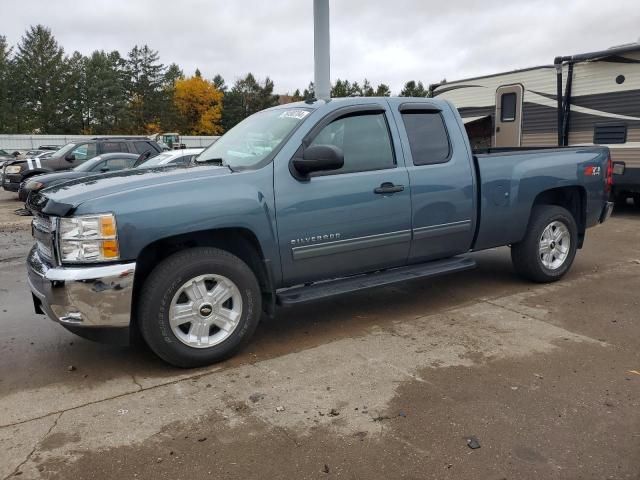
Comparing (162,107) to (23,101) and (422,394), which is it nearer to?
(23,101)

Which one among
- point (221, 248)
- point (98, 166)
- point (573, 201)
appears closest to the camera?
point (221, 248)

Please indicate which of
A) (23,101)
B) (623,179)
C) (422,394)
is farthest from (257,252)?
(23,101)

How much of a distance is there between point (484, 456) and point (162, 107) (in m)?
72.2

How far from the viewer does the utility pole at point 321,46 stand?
10.4m

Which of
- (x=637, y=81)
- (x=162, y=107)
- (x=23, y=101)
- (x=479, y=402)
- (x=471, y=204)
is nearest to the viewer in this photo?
(x=479, y=402)

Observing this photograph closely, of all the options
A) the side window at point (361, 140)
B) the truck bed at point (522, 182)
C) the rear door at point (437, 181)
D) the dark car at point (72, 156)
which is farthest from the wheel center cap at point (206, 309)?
the dark car at point (72, 156)

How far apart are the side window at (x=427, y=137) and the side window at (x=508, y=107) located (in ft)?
25.9

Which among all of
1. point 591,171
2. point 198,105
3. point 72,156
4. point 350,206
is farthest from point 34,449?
point 198,105

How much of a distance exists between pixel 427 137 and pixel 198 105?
74686 millimetres

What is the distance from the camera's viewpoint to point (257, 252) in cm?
407

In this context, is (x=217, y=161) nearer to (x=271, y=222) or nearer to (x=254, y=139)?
(x=254, y=139)

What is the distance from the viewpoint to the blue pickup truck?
11.5 feet

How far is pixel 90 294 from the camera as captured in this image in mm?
3443

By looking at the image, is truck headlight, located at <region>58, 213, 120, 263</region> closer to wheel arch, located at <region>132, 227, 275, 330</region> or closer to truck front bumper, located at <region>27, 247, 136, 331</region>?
truck front bumper, located at <region>27, 247, 136, 331</region>
